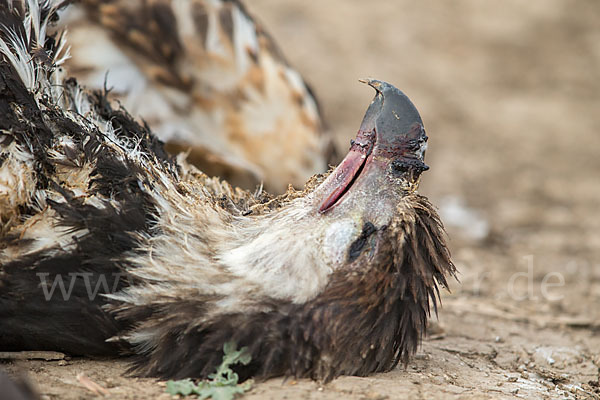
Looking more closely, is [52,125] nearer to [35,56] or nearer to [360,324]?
[35,56]

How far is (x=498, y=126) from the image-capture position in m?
8.74

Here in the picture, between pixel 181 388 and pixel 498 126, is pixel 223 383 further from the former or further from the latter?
pixel 498 126

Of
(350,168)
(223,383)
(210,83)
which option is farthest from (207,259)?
(210,83)

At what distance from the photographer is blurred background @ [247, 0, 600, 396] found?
4.72 m

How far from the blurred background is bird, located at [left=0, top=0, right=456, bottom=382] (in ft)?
4.20

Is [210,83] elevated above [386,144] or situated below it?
above

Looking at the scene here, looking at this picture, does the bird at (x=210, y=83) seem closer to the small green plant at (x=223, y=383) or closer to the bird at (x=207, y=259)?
the bird at (x=207, y=259)

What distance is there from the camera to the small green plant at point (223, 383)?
2586 mm

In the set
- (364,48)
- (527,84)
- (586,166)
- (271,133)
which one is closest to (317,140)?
(271,133)

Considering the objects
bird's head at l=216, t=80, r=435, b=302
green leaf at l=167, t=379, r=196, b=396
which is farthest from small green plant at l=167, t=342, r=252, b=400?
Result: bird's head at l=216, t=80, r=435, b=302

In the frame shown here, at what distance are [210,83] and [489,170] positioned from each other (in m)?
3.84

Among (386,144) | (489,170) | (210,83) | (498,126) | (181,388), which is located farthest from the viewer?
(498,126)

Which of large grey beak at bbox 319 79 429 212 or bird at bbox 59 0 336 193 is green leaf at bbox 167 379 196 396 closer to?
large grey beak at bbox 319 79 429 212

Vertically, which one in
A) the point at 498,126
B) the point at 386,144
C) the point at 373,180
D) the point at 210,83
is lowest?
the point at 373,180
